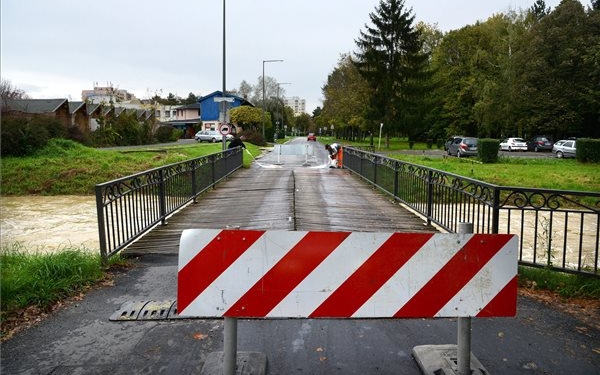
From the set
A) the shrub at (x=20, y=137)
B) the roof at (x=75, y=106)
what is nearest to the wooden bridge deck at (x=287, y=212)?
the shrub at (x=20, y=137)

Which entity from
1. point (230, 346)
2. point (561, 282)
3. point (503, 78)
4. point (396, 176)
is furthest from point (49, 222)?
point (503, 78)

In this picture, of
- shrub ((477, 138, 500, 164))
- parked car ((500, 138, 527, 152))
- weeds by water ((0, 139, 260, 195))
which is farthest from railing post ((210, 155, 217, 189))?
parked car ((500, 138, 527, 152))

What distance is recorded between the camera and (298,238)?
3.00m

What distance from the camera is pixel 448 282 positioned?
3068 mm

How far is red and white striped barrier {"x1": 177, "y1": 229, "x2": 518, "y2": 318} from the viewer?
2977mm

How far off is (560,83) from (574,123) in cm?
427

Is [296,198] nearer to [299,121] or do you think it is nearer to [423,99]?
[423,99]

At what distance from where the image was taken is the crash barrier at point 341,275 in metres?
2.98

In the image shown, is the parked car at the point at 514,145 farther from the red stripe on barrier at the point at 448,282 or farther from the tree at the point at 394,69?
the red stripe on barrier at the point at 448,282

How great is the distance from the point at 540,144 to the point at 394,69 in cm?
1578

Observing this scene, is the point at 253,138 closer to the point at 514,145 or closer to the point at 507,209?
the point at 514,145

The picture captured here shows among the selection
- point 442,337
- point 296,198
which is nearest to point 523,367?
point 442,337

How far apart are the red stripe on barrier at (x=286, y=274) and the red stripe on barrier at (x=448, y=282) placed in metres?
0.63

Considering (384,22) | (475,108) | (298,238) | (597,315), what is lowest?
(597,315)
